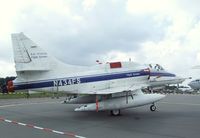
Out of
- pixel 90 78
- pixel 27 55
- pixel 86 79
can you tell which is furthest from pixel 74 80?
pixel 27 55

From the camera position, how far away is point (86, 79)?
17.3 m

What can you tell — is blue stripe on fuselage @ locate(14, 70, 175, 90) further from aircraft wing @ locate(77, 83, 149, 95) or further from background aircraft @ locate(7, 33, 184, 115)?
aircraft wing @ locate(77, 83, 149, 95)

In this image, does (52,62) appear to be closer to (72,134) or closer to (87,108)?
(87,108)

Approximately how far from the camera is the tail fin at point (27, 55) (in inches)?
627

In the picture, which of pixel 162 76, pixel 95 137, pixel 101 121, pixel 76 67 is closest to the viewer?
pixel 95 137

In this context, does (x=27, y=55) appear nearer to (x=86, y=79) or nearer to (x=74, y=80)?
(x=74, y=80)

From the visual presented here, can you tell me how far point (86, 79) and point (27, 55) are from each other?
11.1 ft

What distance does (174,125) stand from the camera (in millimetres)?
13414

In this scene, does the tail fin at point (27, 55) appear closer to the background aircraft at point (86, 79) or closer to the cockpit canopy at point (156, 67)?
the background aircraft at point (86, 79)

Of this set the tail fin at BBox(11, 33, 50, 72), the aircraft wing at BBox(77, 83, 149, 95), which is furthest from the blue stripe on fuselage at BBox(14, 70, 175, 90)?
the tail fin at BBox(11, 33, 50, 72)

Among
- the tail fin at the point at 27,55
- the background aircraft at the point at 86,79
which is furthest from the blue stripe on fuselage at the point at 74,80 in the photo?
the tail fin at the point at 27,55

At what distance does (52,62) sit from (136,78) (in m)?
4.84

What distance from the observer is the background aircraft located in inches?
636

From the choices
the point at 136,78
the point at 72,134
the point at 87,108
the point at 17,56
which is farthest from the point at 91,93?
the point at 72,134
